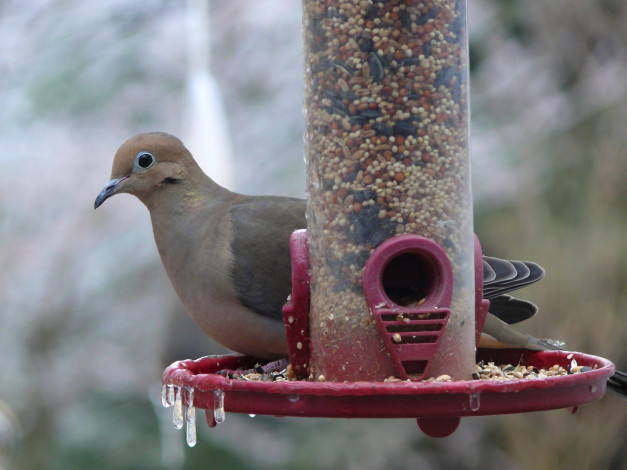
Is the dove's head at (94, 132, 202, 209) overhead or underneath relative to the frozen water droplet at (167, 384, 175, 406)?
overhead

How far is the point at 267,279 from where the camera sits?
167 inches

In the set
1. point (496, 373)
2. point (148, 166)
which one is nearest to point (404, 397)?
point (496, 373)

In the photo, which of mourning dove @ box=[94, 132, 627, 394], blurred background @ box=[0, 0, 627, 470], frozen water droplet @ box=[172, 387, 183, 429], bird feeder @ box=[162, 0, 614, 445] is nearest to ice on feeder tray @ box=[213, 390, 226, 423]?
bird feeder @ box=[162, 0, 614, 445]

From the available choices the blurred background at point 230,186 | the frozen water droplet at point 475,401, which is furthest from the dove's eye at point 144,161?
the blurred background at point 230,186

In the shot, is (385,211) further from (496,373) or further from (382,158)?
(496,373)

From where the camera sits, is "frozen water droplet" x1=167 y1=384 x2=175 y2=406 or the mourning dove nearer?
"frozen water droplet" x1=167 y1=384 x2=175 y2=406

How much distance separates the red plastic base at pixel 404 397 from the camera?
290 cm

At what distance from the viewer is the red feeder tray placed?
2.92 metres

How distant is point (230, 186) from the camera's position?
6.77 meters

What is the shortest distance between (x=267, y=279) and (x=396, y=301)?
2.90 feet

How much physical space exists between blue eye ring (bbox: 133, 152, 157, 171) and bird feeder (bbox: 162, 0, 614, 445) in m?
1.06

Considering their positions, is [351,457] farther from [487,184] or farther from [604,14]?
[604,14]

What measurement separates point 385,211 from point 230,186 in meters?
3.42

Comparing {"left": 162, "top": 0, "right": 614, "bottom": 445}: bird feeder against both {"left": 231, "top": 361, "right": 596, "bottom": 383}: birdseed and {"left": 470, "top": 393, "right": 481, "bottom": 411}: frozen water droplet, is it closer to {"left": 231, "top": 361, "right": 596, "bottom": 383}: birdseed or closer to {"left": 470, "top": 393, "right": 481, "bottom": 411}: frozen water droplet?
{"left": 231, "top": 361, "right": 596, "bottom": 383}: birdseed
